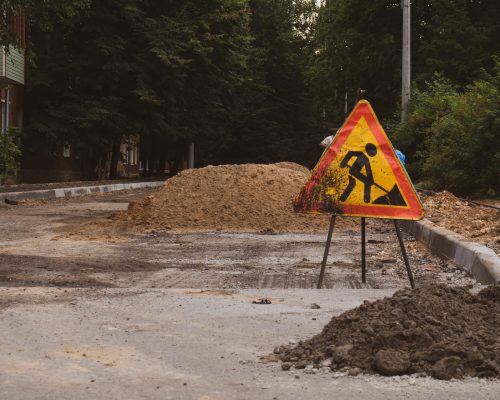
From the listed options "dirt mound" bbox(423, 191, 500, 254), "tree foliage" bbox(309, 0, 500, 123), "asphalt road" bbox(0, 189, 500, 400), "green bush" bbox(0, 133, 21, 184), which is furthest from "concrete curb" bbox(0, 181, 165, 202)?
"tree foliage" bbox(309, 0, 500, 123)

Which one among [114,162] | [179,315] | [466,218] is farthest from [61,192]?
[179,315]

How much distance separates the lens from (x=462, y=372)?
475cm

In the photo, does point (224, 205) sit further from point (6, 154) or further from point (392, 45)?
point (392, 45)

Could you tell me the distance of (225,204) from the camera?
1712 centimetres

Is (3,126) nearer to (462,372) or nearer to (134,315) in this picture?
(134,315)

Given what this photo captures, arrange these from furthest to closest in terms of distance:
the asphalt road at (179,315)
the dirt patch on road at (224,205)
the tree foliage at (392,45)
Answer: the tree foliage at (392,45)
the dirt patch on road at (224,205)
the asphalt road at (179,315)

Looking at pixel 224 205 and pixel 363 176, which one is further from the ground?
pixel 363 176

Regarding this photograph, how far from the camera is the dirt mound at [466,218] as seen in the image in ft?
38.9

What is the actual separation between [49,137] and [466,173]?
61.2 feet

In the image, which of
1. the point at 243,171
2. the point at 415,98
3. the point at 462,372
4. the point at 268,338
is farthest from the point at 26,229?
the point at 415,98

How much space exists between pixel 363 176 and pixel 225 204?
8852 mm

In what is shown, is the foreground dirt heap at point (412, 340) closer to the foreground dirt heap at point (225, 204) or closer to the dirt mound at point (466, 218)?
the dirt mound at point (466, 218)

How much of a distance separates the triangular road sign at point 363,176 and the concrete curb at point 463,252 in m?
0.84

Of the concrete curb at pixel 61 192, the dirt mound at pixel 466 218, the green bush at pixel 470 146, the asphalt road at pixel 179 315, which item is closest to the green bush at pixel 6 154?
the concrete curb at pixel 61 192
